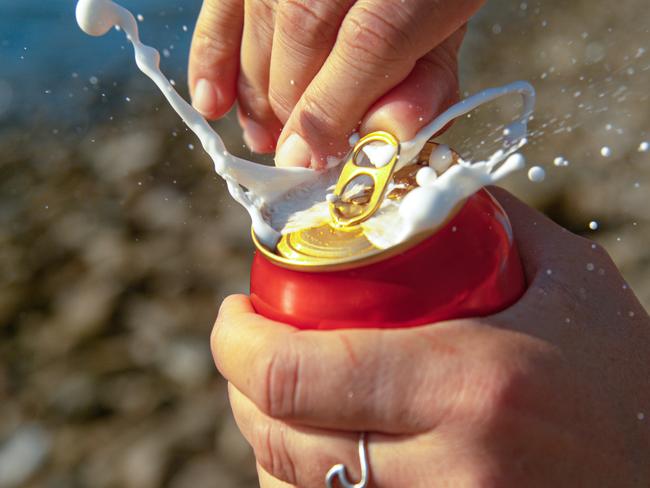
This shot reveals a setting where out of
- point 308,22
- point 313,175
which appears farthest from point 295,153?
point 308,22

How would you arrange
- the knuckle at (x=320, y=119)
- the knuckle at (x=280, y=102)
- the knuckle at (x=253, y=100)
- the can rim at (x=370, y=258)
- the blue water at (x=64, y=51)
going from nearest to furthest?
the can rim at (x=370, y=258) < the knuckle at (x=320, y=119) < the knuckle at (x=280, y=102) < the knuckle at (x=253, y=100) < the blue water at (x=64, y=51)

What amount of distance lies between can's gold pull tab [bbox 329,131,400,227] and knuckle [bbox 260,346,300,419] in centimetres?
13

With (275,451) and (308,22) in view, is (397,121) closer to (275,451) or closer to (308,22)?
(308,22)

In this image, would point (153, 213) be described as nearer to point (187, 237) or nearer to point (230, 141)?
point (187, 237)

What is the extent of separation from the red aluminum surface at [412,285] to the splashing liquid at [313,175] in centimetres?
2

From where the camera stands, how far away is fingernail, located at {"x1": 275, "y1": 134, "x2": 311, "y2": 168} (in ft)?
2.99

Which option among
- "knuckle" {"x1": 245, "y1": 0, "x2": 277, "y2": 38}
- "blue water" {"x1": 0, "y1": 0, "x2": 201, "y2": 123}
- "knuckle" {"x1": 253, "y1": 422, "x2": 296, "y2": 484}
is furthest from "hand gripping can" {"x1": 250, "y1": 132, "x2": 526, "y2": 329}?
"blue water" {"x1": 0, "y1": 0, "x2": 201, "y2": 123}

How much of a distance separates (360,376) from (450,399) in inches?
3.3

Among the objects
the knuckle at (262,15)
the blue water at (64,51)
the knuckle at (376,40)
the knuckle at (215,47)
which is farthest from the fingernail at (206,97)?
the blue water at (64,51)

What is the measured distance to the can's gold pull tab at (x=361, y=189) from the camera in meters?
0.76

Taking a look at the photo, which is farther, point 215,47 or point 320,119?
point 215,47

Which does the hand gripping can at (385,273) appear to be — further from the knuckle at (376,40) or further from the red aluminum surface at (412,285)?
the knuckle at (376,40)

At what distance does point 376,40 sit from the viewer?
84 cm

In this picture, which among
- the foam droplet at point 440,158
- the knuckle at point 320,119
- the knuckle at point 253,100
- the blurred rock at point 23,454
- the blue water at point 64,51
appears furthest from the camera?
the blue water at point 64,51
